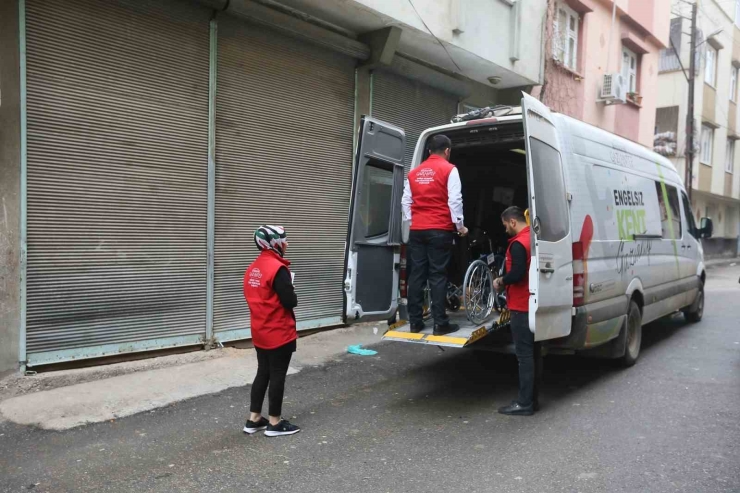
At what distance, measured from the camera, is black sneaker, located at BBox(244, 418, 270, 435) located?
4.83m

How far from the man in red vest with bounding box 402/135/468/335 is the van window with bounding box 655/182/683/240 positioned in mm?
3666

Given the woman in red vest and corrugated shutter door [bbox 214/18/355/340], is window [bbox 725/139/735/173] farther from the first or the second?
the woman in red vest

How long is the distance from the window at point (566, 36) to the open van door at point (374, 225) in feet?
27.9

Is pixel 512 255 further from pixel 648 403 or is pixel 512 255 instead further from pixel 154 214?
pixel 154 214

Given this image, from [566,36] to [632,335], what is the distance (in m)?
9.48

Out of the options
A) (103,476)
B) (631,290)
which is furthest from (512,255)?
(103,476)

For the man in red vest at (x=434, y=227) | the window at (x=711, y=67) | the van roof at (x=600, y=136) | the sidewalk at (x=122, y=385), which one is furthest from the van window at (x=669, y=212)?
the window at (x=711, y=67)

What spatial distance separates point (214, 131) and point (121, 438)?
4008 millimetres

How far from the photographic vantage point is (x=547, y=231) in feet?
16.8

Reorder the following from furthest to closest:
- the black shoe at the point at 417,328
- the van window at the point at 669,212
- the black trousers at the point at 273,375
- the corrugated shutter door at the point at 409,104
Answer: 1. the corrugated shutter door at the point at 409,104
2. the van window at the point at 669,212
3. the black shoe at the point at 417,328
4. the black trousers at the point at 273,375

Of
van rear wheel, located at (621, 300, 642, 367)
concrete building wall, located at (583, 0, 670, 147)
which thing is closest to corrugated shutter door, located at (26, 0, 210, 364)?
van rear wheel, located at (621, 300, 642, 367)

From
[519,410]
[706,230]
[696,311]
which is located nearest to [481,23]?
[706,230]

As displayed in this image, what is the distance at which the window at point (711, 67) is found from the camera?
25.8 meters

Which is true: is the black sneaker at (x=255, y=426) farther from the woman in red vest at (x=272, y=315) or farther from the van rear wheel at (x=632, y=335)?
the van rear wheel at (x=632, y=335)
